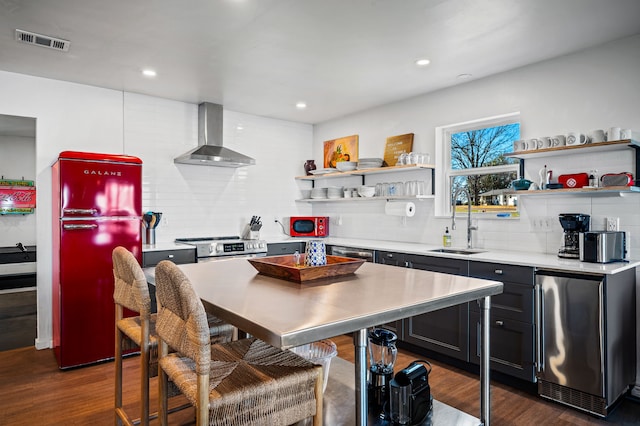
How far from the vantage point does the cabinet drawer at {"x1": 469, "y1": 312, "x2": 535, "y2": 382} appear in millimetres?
2820

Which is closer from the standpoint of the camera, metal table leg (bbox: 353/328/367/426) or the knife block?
metal table leg (bbox: 353/328/367/426)

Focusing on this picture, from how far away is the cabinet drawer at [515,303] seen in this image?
111 inches

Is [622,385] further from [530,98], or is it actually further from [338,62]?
[338,62]

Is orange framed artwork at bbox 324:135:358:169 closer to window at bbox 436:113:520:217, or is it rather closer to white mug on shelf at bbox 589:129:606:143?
window at bbox 436:113:520:217

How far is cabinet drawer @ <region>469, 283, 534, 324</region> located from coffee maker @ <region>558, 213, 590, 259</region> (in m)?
0.47

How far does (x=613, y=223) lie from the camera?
116 inches

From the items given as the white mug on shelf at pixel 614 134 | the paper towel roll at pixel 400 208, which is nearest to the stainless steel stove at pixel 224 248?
the paper towel roll at pixel 400 208

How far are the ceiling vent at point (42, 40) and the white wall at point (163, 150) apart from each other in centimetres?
92

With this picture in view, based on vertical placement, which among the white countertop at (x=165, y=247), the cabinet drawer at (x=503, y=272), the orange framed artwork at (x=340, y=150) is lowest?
the cabinet drawer at (x=503, y=272)

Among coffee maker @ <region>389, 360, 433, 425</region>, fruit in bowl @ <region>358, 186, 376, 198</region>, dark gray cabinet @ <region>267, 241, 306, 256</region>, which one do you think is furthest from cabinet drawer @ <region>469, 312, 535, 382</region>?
dark gray cabinet @ <region>267, 241, 306, 256</region>

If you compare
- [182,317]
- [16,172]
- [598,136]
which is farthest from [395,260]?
[16,172]

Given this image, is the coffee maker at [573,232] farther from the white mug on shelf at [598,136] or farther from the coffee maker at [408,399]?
the coffee maker at [408,399]

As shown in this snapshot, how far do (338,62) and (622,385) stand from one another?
3.14 metres

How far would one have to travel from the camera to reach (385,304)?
4.69ft
